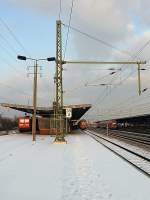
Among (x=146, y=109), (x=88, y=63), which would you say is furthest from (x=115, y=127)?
(x=146, y=109)

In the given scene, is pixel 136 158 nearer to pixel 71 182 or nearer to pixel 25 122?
pixel 71 182

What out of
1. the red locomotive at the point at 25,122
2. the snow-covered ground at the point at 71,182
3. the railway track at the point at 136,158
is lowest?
the snow-covered ground at the point at 71,182

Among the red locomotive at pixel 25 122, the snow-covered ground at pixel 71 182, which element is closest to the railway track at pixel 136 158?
the snow-covered ground at pixel 71 182

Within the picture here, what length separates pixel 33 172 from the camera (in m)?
13.4

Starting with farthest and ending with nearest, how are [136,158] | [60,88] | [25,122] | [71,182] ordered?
[25,122] < [60,88] < [136,158] < [71,182]

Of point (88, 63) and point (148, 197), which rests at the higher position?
point (88, 63)

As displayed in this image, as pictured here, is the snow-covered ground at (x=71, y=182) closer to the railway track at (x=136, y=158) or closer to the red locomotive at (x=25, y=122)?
the railway track at (x=136, y=158)

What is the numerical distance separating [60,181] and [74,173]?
5.98 feet

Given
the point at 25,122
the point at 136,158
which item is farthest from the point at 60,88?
the point at 25,122

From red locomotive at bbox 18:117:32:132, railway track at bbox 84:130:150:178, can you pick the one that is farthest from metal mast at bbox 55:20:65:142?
red locomotive at bbox 18:117:32:132

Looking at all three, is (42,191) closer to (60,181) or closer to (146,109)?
(60,181)

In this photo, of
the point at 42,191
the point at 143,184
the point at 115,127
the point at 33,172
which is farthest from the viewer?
the point at 115,127

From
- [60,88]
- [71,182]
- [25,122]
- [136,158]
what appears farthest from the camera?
[25,122]

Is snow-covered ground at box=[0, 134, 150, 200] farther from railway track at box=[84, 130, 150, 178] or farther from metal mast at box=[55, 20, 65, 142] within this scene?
metal mast at box=[55, 20, 65, 142]
